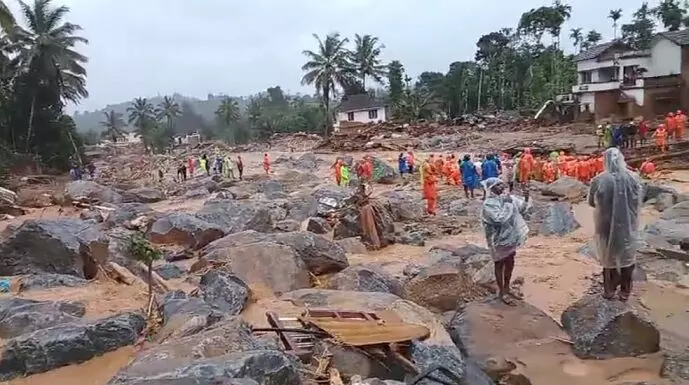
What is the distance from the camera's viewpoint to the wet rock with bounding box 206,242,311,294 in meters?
8.06

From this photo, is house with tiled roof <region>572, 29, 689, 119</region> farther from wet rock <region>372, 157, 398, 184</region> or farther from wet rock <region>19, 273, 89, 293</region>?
wet rock <region>19, 273, 89, 293</region>

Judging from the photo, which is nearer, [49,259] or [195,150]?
[49,259]

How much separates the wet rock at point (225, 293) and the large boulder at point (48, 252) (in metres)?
2.85

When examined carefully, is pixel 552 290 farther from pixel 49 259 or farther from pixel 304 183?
pixel 304 183

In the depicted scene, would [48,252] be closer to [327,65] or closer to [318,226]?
[318,226]

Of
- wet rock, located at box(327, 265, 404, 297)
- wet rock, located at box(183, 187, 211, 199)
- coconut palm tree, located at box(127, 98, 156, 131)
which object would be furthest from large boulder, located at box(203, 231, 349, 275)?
coconut palm tree, located at box(127, 98, 156, 131)

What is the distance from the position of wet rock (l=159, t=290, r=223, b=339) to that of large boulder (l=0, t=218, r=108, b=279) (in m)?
3.12

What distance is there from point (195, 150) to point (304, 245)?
43391 mm

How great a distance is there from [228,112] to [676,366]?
197 ft

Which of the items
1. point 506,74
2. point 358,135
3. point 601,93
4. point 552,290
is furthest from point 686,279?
point 506,74

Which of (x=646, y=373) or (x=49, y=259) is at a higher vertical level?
(x=49, y=259)

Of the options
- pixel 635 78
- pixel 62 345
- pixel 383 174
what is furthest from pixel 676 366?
pixel 635 78

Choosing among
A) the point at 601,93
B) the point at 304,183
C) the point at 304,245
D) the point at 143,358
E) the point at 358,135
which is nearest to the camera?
the point at 143,358

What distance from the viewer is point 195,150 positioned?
51.0 metres
